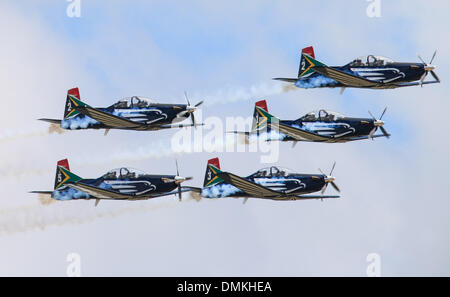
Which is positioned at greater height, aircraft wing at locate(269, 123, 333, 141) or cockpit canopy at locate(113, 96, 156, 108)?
cockpit canopy at locate(113, 96, 156, 108)

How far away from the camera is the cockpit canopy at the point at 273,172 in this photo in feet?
335

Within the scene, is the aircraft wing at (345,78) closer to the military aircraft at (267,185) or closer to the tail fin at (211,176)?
the military aircraft at (267,185)

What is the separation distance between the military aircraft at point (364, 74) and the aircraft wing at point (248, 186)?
7.77m

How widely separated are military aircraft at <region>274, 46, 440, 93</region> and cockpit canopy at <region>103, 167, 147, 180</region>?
1123cm

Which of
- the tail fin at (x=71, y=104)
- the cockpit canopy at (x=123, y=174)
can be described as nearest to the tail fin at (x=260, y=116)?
the cockpit canopy at (x=123, y=174)

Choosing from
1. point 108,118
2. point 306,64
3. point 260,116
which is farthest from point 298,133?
point 108,118

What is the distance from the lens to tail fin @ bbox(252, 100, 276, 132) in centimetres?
10488

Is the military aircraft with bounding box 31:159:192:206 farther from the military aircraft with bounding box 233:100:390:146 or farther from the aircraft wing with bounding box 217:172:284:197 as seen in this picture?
the military aircraft with bounding box 233:100:390:146

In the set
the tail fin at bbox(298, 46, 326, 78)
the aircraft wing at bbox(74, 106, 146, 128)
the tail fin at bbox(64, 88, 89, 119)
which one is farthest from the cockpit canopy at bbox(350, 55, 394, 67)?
the tail fin at bbox(64, 88, 89, 119)
